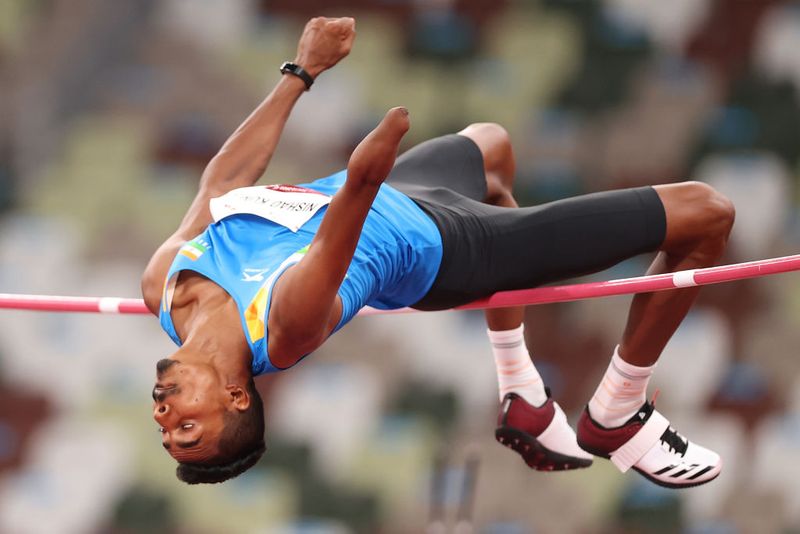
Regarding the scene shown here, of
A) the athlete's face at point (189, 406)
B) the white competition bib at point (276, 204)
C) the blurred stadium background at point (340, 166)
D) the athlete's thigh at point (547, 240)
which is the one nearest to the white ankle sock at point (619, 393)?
the athlete's thigh at point (547, 240)

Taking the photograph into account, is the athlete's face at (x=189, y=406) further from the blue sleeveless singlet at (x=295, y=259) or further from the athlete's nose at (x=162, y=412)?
the blue sleeveless singlet at (x=295, y=259)

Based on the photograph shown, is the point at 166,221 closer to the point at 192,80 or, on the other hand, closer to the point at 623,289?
the point at 192,80

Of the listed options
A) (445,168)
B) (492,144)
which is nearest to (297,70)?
(445,168)

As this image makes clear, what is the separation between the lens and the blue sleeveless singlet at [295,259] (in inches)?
112

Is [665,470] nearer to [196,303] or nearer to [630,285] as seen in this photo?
[630,285]

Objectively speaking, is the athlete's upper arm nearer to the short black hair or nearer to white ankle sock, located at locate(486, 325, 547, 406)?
the short black hair

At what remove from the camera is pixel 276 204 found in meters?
3.07

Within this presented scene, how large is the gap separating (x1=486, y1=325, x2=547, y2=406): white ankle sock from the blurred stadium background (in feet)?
6.66

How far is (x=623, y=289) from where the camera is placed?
3.12 m

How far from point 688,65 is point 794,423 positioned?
192 centimetres

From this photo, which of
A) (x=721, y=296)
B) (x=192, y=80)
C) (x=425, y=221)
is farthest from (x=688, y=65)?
(x=425, y=221)

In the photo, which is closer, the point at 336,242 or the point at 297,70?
the point at 336,242

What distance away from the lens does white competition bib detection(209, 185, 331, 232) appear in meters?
3.03

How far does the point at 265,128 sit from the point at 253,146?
0.06 metres
